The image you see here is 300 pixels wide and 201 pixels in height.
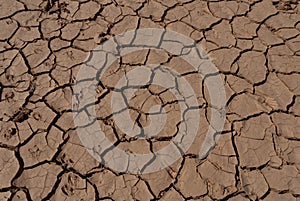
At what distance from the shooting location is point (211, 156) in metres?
2.57

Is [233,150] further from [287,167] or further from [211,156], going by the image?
[287,167]

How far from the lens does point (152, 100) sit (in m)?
2.85

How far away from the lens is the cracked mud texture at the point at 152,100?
96.0 inches

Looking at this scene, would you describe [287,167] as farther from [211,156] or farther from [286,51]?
[286,51]

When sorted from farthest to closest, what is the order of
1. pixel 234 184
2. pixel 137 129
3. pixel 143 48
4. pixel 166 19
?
pixel 166 19, pixel 143 48, pixel 137 129, pixel 234 184

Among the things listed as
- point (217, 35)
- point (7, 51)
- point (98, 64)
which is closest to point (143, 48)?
point (98, 64)

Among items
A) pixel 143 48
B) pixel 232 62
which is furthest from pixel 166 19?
pixel 232 62

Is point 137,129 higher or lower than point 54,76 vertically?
lower

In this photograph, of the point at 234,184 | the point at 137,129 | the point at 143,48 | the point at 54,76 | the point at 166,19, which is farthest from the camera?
the point at 166,19

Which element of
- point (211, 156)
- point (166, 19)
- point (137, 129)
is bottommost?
point (211, 156)

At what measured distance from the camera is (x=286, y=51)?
314 cm

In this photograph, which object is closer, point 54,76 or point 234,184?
point 234,184

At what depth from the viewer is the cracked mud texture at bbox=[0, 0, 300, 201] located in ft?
8.00

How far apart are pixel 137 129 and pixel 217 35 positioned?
3.58ft
